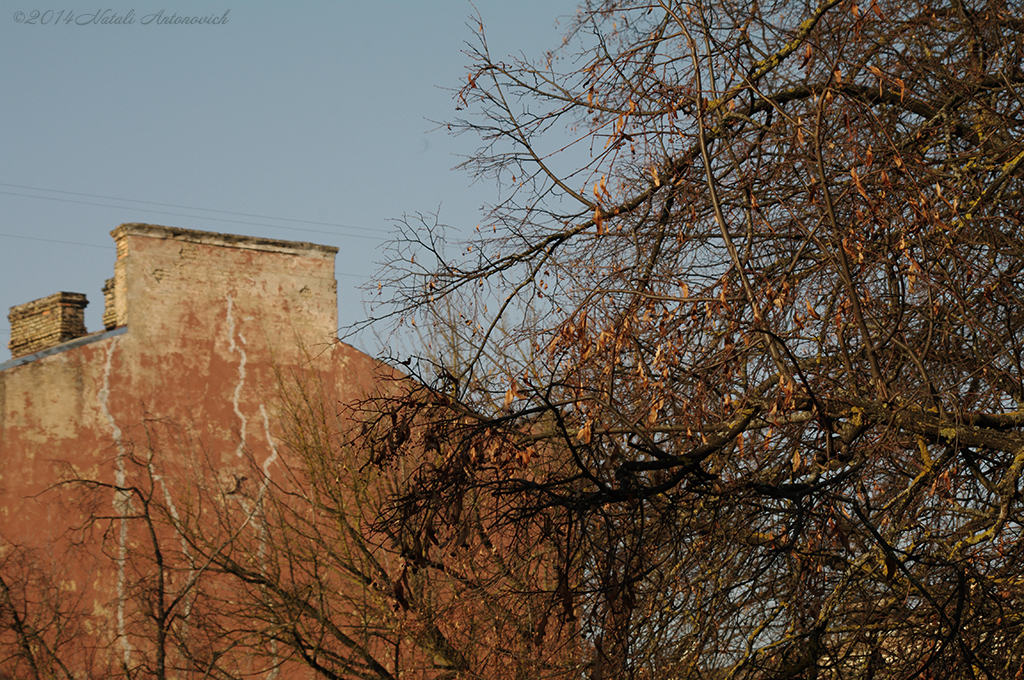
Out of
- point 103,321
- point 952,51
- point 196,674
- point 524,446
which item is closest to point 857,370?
point 524,446

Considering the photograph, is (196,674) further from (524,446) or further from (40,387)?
(524,446)

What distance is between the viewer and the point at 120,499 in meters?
13.7

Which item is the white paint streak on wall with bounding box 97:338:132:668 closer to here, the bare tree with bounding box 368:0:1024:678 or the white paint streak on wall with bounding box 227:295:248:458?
the white paint streak on wall with bounding box 227:295:248:458

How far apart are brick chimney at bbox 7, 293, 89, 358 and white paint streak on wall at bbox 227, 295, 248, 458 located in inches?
87.2

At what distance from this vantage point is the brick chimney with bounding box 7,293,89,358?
616 inches

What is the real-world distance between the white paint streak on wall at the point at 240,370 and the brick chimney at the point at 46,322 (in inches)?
87.2

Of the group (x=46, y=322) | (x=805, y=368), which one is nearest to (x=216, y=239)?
(x=46, y=322)

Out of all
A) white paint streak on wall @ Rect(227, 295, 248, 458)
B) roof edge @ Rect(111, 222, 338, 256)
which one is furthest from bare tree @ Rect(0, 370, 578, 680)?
roof edge @ Rect(111, 222, 338, 256)

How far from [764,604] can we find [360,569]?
308 inches

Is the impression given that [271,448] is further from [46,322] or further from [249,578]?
[46,322]

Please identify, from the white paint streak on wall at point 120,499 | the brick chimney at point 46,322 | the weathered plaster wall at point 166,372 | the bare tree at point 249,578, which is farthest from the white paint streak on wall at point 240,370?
the brick chimney at point 46,322

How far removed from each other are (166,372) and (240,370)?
1026 mm

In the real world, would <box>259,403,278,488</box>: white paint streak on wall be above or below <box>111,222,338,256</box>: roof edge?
below

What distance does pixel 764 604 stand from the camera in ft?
19.2
